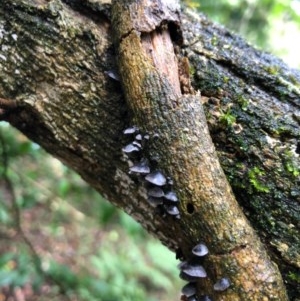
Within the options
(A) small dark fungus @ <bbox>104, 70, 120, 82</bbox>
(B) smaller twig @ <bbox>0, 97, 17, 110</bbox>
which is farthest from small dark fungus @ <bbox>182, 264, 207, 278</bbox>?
(B) smaller twig @ <bbox>0, 97, 17, 110</bbox>

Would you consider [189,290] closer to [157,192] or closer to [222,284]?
[222,284]

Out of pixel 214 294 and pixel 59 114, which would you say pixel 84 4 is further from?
pixel 214 294

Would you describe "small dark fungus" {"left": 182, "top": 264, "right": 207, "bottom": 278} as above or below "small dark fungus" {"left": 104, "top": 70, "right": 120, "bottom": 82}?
below

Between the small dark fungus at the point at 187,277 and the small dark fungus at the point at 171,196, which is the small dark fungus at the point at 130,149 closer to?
the small dark fungus at the point at 171,196

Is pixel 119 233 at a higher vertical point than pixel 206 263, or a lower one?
lower

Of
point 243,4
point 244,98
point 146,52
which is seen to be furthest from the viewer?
point 243,4

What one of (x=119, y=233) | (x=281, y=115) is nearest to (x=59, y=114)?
(x=281, y=115)

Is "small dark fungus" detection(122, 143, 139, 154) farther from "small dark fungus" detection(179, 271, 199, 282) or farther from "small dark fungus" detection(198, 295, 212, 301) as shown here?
"small dark fungus" detection(198, 295, 212, 301)
